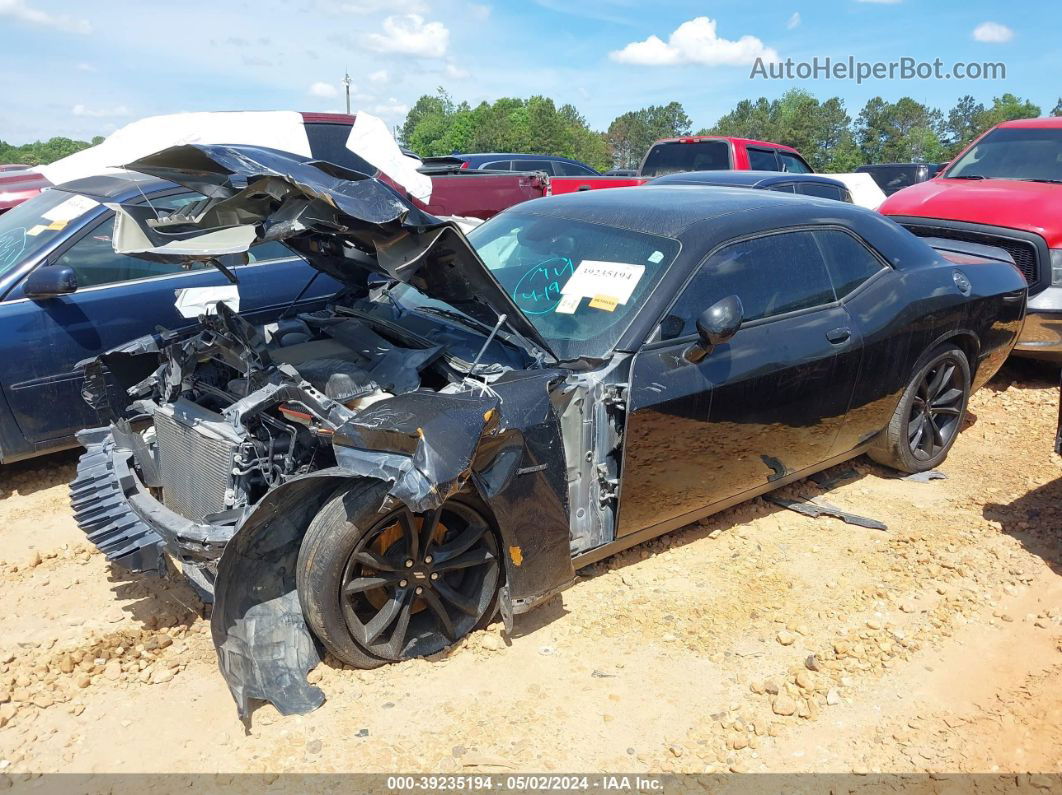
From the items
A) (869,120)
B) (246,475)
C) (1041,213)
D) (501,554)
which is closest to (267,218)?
(246,475)

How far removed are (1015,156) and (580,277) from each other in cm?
608

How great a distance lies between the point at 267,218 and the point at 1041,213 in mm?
6216

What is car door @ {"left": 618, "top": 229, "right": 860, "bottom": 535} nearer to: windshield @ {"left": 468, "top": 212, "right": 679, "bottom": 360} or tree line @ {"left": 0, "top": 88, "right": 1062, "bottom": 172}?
windshield @ {"left": 468, "top": 212, "right": 679, "bottom": 360}

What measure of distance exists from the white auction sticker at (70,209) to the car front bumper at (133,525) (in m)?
1.95

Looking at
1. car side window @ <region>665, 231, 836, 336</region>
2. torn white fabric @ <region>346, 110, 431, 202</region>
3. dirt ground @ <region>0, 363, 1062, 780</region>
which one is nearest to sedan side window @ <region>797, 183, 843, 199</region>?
car side window @ <region>665, 231, 836, 336</region>

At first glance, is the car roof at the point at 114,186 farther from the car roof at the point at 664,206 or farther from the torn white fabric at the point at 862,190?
the torn white fabric at the point at 862,190

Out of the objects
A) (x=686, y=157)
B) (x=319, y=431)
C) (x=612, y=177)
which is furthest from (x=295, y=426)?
(x=686, y=157)

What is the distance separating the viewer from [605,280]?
10.9 ft

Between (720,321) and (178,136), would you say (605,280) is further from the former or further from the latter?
(178,136)

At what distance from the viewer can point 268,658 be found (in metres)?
2.68

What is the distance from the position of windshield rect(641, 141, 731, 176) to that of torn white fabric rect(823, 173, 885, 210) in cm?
158

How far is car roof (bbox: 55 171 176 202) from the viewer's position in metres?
4.71

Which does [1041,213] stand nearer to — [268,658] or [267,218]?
[267,218]

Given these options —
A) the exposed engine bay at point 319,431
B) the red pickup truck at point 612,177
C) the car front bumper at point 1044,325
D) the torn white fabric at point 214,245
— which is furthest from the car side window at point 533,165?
the torn white fabric at point 214,245
